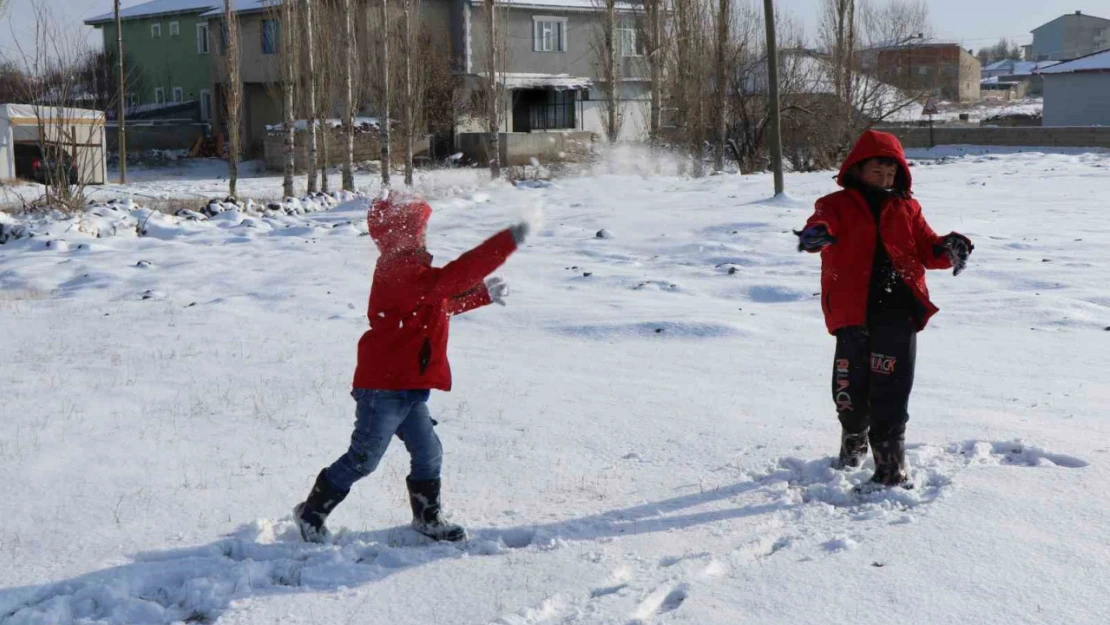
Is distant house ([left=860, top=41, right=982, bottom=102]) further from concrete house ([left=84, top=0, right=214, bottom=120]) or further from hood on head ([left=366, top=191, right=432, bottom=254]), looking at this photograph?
hood on head ([left=366, top=191, right=432, bottom=254])

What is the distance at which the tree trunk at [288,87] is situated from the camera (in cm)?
2427

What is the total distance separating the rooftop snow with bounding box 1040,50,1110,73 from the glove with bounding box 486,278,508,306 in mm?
49514

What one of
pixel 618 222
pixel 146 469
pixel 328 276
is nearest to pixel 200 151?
pixel 618 222

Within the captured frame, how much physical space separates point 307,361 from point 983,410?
4670 millimetres

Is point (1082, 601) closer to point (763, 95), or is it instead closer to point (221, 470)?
point (221, 470)

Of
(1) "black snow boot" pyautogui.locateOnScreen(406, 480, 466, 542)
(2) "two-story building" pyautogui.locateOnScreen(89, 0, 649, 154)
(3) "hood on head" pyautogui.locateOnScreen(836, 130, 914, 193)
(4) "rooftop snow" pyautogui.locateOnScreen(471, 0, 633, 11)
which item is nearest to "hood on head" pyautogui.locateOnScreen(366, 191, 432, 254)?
(1) "black snow boot" pyautogui.locateOnScreen(406, 480, 466, 542)

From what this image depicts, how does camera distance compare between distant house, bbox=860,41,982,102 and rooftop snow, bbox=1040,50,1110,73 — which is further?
rooftop snow, bbox=1040,50,1110,73

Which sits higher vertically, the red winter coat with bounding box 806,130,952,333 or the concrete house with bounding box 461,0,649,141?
the concrete house with bounding box 461,0,649,141

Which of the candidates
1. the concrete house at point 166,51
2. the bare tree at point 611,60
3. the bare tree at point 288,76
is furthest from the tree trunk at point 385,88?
the concrete house at point 166,51

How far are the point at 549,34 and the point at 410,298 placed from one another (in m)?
42.4

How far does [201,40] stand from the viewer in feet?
157

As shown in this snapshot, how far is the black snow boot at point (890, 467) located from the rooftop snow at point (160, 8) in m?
46.9

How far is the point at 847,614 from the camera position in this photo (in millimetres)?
3551

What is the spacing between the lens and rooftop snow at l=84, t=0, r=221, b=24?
47.7 metres
